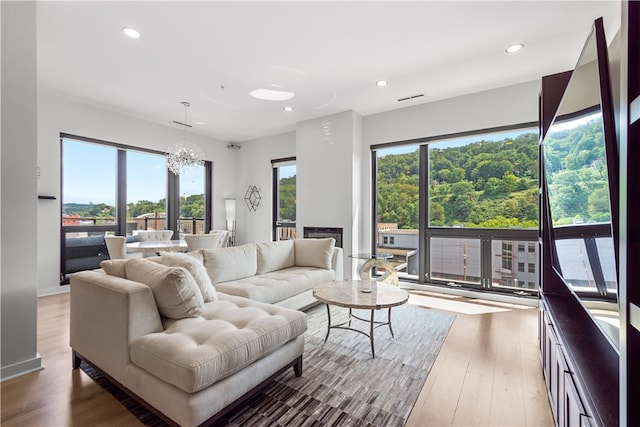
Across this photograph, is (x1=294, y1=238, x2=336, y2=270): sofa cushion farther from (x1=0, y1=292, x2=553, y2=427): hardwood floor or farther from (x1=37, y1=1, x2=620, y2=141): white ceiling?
(x1=37, y1=1, x2=620, y2=141): white ceiling

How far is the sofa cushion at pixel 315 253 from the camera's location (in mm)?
3959

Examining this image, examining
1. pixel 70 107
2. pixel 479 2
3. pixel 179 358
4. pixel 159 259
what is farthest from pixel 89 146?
pixel 479 2

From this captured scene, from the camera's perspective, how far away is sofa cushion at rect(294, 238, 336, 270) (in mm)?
3959

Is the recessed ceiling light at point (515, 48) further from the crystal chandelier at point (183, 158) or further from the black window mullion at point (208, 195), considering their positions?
the black window mullion at point (208, 195)

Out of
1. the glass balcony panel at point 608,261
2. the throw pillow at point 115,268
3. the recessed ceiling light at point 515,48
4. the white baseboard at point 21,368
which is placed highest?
the recessed ceiling light at point 515,48

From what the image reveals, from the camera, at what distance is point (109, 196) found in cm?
499

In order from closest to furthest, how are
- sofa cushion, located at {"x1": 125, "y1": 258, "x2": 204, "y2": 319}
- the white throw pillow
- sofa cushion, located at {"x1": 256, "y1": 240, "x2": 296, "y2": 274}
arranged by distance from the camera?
sofa cushion, located at {"x1": 125, "y1": 258, "x2": 204, "y2": 319}
the white throw pillow
sofa cushion, located at {"x1": 256, "y1": 240, "x2": 296, "y2": 274}

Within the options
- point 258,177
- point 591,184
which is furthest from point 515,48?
point 258,177

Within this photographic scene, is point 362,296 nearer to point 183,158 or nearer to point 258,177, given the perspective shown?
point 183,158

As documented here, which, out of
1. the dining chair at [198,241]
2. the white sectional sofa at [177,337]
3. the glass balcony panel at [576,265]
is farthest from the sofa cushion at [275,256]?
the glass balcony panel at [576,265]

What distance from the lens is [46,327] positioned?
9.75 feet

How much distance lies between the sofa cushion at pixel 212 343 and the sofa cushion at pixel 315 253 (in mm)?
1879

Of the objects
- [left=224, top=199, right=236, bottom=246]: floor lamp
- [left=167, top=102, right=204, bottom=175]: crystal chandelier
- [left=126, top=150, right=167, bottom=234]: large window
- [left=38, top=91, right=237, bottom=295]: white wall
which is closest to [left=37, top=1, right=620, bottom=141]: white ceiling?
[left=38, top=91, right=237, bottom=295]: white wall

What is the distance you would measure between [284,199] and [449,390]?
497cm
